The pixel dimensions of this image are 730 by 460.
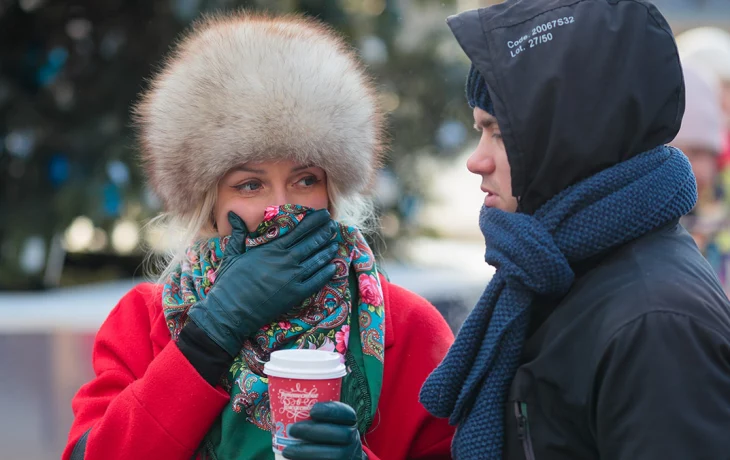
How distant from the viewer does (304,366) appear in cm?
170

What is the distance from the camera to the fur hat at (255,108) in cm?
216

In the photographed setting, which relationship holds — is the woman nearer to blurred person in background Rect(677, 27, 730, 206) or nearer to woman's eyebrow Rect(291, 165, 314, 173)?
woman's eyebrow Rect(291, 165, 314, 173)

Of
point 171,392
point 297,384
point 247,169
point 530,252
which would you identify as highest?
point 247,169

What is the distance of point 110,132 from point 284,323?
3.30 metres

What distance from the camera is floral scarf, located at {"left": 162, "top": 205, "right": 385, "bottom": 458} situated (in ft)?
6.89

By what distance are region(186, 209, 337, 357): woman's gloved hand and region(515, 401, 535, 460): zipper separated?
2.19ft

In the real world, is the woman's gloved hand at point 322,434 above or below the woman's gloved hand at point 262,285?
below

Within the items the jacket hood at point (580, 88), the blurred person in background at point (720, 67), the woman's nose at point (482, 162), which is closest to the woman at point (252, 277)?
the woman's nose at point (482, 162)

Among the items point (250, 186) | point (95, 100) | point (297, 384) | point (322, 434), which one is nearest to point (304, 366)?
point (297, 384)

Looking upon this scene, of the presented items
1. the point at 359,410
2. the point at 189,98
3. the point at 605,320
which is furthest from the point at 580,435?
the point at 189,98

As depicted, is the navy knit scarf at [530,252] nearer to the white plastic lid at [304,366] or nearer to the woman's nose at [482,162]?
the woman's nose at [482,162]

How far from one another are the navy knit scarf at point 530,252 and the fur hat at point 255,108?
59cm

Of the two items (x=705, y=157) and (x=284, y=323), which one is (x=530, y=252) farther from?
(x=705, y=157)

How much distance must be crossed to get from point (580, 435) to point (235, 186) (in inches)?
43.8
